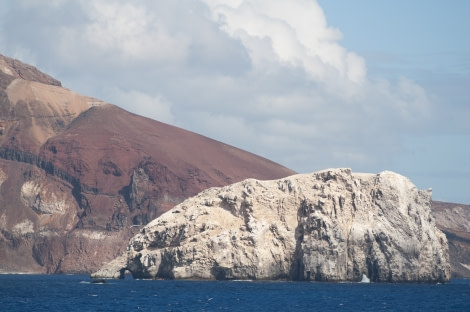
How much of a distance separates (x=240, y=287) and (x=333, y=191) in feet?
60.1

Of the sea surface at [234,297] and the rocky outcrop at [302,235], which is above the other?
the rocky outcrop at [302,235]

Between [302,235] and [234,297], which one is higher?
[302,235]

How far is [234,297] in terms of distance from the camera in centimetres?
9138

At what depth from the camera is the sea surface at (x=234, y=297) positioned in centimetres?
8200

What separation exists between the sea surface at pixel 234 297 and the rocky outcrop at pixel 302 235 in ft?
6.41

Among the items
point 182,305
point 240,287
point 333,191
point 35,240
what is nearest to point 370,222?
point 333,191

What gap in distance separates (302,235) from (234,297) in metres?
23.5

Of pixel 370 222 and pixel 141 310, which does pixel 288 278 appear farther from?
pixel 141 310

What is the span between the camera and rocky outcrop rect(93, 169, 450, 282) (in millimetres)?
110500

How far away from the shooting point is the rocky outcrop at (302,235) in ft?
363

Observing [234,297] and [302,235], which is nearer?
[234,297]

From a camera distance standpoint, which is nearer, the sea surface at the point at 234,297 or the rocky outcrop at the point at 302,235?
the sea surface at the point at 234,297

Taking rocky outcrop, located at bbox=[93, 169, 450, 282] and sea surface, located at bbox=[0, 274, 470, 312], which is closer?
sea surface, located at bbox=[0, 274, 470, 312]

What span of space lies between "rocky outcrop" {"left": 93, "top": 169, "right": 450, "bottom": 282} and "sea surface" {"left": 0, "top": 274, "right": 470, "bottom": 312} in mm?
1953
